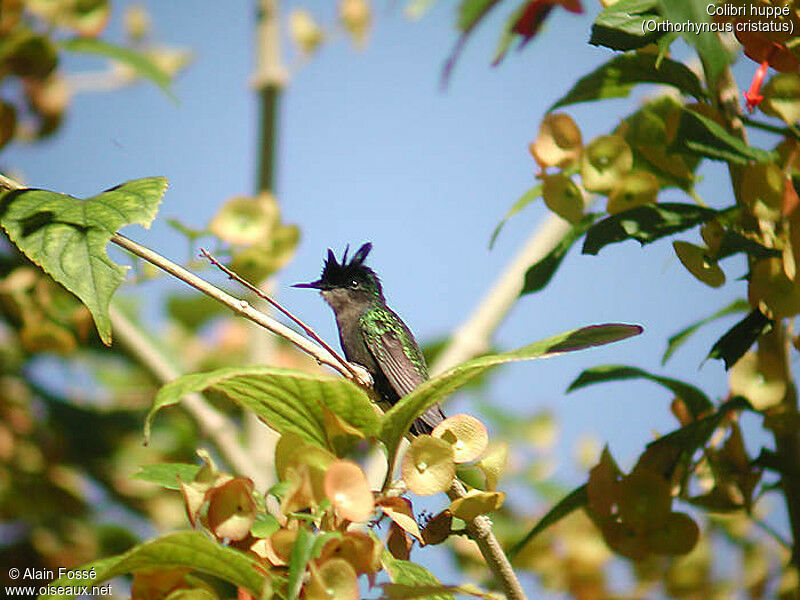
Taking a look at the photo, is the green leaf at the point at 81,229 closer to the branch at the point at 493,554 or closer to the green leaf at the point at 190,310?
the branch at the point at 493,554

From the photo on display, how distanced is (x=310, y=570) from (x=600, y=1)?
Answer: 2.29 ft

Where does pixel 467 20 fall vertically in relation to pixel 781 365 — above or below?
above

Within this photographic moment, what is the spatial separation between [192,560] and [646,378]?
1.97ft

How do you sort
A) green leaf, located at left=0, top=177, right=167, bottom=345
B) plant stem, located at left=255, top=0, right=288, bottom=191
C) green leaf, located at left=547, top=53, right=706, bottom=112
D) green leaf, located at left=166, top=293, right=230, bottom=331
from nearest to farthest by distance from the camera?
green leaf, located at left=0, top=177, right=167, bottom=345, green leaf, located at left=547, top=53, right=706, bottom=112, plant stem, located at left=255, top=0, right=288, bottom=191, green leaf, located at left=166, top=293, right=230, bottom=331

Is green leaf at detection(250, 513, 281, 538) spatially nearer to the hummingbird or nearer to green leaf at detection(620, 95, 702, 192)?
the hummingbird

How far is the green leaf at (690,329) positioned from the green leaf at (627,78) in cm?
27

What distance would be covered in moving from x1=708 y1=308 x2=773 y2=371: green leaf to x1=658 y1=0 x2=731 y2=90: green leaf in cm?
26

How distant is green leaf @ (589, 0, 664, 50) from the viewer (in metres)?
0.82

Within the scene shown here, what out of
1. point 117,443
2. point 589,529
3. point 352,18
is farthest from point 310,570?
point 352,18

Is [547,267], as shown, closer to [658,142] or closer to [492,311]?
[658,142]

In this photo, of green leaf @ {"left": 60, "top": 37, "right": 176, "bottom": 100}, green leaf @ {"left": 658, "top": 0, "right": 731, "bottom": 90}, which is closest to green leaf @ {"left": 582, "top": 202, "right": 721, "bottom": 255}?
green leaf @ {"left": 658, "top": 0, "right": 731, "bottom": 90}

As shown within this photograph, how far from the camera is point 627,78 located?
3.21 ft

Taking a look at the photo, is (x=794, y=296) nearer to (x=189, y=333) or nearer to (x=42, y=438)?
(x=42, y=438)

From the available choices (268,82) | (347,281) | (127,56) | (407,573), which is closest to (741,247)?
(407,573)
